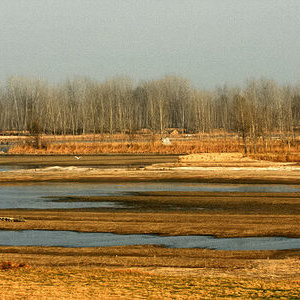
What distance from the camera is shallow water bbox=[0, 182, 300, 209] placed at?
2870cm

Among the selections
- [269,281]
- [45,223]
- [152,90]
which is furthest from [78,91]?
[269,281]

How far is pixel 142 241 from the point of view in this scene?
19078 millimetres

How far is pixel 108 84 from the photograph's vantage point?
5797 inches

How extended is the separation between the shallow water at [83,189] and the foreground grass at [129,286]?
46.6 feet

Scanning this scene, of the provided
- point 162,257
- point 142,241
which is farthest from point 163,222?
point 162,257

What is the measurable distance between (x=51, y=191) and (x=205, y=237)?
16.9 meters

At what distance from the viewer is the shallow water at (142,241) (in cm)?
1816

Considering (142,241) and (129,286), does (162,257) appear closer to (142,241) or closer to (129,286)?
(142,241)

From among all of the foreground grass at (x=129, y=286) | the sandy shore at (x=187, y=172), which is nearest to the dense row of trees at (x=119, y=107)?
the sandy shore at (x=187, y=172)

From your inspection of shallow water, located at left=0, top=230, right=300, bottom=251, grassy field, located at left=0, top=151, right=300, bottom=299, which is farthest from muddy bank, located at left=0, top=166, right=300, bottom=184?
shallow water, located at left=0, top=230, right=300, bottom=251

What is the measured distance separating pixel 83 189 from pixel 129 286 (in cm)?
2334

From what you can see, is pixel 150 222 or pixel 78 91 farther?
pixel 78 91

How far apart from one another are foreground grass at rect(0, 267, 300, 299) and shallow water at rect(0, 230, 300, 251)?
4.49m

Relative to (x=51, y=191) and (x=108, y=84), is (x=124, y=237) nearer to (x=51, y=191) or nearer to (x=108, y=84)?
(x=51, y=191)
